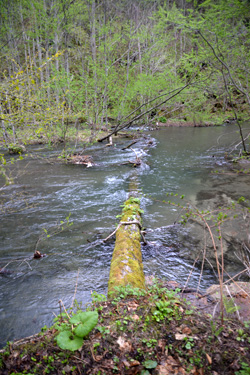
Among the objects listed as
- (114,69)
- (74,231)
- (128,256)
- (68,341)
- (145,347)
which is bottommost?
(74,231)

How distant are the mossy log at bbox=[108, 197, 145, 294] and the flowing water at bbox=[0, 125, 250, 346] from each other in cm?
39

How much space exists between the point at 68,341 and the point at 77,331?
0.10 metres

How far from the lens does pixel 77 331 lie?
5.77 feet

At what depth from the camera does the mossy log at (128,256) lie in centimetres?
297

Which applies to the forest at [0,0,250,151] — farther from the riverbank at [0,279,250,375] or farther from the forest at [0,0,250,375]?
the riverbank at [0,279,250,375]

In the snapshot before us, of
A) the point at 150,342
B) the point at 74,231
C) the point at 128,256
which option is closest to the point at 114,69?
the point at 74,231

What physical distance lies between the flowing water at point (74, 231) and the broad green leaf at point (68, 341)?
1278 mm

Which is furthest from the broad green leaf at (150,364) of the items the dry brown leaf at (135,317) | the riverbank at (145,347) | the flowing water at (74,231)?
the flowing water at (74,231)

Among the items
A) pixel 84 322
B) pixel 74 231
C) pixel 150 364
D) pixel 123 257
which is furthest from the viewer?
pixel 74 231

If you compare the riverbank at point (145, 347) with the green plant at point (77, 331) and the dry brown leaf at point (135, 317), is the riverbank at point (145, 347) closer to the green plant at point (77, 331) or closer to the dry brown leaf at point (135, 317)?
the dry brown leaf at point (135, 317)

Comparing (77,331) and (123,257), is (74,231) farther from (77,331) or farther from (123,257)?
(77,331)

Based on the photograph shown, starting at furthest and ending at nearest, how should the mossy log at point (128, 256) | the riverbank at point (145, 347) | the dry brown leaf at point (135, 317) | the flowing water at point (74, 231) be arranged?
1. the flowing water at point (74, 231)
2. the mossy log at point (128, 256)
3. the dry brown leaf at point (135, 317)
4. the riverbank at point (145, 347)

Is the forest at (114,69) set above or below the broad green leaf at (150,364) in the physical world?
above

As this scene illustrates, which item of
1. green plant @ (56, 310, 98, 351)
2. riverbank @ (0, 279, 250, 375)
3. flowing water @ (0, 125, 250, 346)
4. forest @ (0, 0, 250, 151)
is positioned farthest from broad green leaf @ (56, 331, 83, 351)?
forest @ (0, 0, 250, 151)
